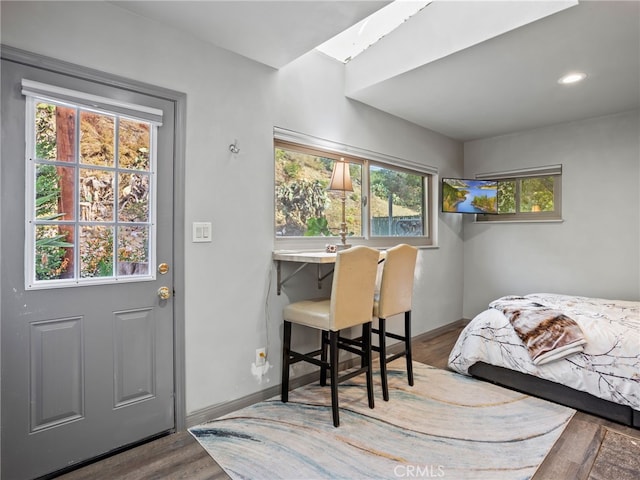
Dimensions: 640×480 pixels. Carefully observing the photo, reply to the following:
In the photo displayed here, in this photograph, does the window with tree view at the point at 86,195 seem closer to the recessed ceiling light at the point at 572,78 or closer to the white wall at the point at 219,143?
the white wall at the point at 219,143

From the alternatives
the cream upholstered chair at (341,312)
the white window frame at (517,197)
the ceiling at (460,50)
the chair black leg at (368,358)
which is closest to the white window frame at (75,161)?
the ceiling at (460,50)

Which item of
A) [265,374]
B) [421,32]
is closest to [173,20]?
[421,32]

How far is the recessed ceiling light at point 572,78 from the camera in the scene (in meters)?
2.63

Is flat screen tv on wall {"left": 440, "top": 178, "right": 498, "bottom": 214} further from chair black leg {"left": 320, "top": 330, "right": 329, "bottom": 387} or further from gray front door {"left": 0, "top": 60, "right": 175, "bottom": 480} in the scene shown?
gray front door {"left": 0, "top": 60, "right": 175, "bottom": 480}

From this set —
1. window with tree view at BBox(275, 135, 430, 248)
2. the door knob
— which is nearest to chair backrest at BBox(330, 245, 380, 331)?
window with tree view at BBox(275, 135, 430, 248)

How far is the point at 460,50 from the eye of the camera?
2.27 metres

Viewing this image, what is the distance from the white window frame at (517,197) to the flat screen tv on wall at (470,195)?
22 centimetres

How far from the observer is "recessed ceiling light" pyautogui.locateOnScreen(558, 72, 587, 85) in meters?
2.63

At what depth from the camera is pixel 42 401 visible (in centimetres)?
168

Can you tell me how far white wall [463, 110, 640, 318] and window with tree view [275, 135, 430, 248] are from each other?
1.03 metres

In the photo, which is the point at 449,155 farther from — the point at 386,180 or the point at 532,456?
the point at 532,456

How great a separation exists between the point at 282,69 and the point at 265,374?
7.41 feet

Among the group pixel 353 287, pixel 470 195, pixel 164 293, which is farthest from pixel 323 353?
pixel 470 195

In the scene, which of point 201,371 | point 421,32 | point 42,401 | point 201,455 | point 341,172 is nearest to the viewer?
point 42,401
